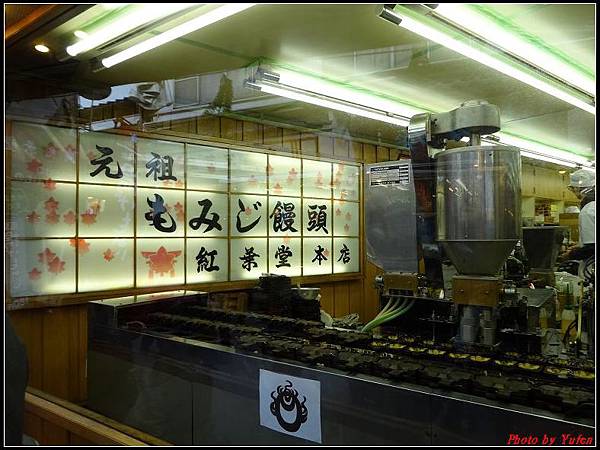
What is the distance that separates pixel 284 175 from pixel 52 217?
71.3 inches

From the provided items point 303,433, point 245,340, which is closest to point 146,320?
point 245,340

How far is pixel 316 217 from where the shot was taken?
3811 millimetres

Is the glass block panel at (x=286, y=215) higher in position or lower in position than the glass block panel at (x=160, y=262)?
higher

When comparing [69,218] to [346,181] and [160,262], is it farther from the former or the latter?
[346,181]

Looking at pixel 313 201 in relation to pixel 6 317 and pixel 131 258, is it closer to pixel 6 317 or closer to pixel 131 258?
pixel 131 258

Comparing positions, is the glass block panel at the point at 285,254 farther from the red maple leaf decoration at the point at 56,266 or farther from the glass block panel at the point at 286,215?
the red maple leaf decoration at the point at 56,266

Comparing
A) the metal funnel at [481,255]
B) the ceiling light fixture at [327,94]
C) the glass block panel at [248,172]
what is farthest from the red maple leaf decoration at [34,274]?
the metal funnel at [481,255]

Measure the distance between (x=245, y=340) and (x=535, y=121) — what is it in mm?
1598

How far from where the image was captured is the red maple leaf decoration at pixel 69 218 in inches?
106

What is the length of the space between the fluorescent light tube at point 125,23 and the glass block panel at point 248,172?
160 cm

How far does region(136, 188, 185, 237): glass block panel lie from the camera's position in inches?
125

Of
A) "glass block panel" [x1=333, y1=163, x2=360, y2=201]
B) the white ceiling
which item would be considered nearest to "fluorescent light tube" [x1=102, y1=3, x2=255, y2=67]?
the white ceiling

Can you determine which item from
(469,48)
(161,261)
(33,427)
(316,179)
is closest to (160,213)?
(161,261)

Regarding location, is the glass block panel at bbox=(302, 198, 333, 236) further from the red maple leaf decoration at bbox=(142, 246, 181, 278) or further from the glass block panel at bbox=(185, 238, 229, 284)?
the red maple leaf decoration at bbox=(142, 246, 181, 278)
